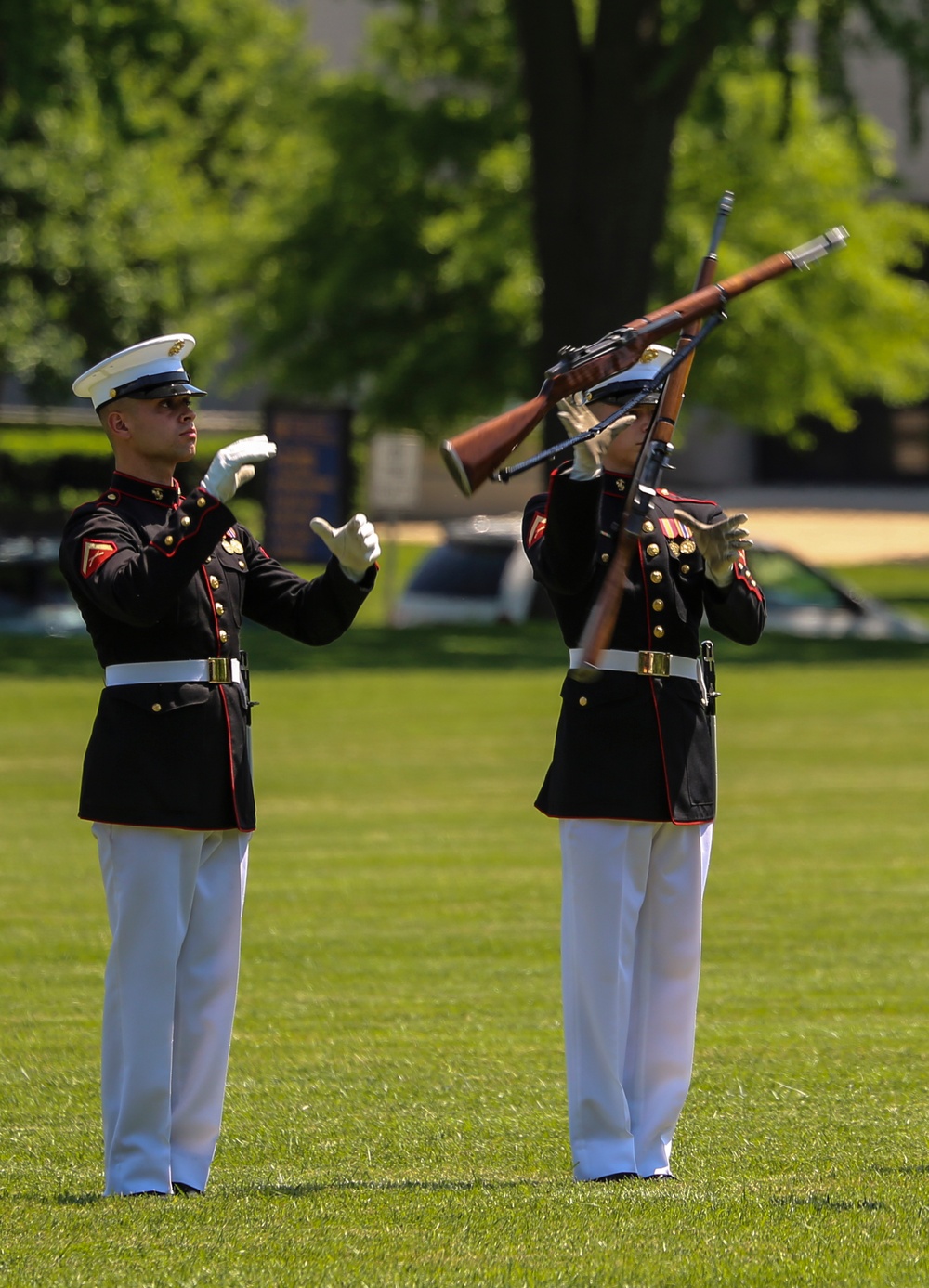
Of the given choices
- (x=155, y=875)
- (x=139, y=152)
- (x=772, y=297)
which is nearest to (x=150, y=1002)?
(x=155, y=875)

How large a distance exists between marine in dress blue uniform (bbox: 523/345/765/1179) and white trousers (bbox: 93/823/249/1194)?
2.74ft

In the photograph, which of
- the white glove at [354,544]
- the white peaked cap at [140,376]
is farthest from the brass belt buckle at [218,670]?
the white peaked cap at [140,376]

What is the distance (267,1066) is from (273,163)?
1579 inches

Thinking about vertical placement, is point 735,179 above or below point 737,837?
above

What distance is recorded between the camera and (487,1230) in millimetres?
4605

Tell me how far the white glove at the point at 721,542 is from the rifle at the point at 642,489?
148mm

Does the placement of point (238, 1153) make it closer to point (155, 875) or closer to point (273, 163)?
point (155, 875)

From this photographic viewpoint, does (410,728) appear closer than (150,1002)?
No

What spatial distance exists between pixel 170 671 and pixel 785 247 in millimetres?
25659

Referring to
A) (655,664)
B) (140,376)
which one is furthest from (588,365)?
(140,376)

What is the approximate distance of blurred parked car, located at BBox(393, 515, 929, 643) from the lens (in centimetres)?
2306

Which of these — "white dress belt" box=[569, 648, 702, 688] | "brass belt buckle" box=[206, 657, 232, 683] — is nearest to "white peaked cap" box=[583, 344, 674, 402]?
"white dress belt" box=[569, 648, 702, 688]

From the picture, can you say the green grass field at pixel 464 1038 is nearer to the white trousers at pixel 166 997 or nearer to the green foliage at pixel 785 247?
the white trousers at pixel 166 997

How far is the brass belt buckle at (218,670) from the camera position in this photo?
5.22 meters
